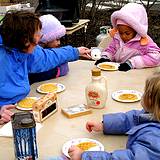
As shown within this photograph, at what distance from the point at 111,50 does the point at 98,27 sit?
165 inches

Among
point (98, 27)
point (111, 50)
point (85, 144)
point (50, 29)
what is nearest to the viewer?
point (85, 144)

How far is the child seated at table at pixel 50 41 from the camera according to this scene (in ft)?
7.56

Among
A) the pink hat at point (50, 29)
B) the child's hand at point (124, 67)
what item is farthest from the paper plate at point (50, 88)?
the child's hand at point (124, 67)

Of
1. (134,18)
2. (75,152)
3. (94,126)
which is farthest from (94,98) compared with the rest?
(134,18)

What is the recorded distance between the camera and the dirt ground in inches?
253

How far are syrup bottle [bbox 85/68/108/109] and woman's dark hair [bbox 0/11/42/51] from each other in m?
0.45

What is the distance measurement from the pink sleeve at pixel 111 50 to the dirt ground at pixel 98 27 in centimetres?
340

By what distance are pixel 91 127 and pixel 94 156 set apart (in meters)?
0.31

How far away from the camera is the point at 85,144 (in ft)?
4.71

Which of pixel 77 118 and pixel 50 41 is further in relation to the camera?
pixel 50 41

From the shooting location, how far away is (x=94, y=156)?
126 cm

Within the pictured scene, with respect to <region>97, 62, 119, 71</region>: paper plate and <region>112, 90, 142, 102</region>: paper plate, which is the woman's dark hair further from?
<region>97, 62, 119, 71</region>: paper plate

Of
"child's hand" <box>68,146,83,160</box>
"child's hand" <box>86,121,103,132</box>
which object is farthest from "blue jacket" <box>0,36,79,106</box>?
"child's hand" <box>68,146,83,160</box>

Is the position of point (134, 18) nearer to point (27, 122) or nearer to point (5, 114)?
point (5, 114)
